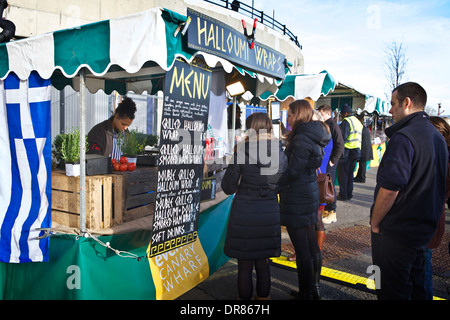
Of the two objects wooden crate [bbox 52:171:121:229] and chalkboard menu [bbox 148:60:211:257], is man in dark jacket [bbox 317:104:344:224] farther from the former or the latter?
wooden crate [bbox 52:171:121:229]

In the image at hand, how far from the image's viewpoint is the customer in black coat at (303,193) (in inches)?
128

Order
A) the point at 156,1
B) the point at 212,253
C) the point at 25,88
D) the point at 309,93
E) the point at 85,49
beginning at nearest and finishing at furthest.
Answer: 1. the point at 85,49
2. the point at 25,88
3. the point at 212,253
4. the point at 309,93
5. the point at 156,1

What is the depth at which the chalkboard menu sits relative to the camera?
9.61 feet

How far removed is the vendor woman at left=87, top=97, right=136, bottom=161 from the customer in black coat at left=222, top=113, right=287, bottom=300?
1916 mm

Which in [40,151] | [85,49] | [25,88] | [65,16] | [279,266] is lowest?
[279,266]

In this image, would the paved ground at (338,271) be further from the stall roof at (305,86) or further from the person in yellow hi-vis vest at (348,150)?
the stall roof at (305,86)

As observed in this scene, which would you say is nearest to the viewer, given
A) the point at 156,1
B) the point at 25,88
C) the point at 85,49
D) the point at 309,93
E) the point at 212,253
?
the point at 85,49

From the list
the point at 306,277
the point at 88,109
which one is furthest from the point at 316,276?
the point at 88,109

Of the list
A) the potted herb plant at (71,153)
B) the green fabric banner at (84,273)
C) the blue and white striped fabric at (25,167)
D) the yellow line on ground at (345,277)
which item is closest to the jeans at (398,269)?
the yellow line on ground at (345,277)

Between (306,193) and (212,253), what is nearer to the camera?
(306,193)

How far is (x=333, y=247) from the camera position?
519 cm

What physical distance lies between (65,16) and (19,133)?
7958mm

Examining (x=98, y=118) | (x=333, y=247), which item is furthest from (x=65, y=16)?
(x=333, y=247)
